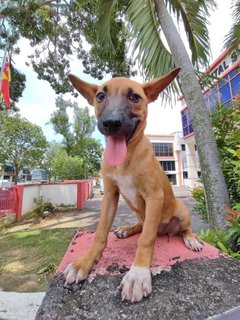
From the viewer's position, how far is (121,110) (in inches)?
58.0

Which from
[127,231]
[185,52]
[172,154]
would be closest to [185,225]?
[127,231]

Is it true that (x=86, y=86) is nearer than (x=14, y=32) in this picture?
Yes

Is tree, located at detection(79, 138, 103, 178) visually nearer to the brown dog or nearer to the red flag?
the red flag

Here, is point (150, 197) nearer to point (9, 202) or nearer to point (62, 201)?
point (9, 202)

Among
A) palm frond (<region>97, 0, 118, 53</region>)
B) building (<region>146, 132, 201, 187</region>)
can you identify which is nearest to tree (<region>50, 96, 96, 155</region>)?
building (<region>146, 132, 201, 187</region>)

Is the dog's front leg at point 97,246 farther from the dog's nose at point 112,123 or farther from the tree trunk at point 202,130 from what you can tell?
the tree trunk at point 202,130

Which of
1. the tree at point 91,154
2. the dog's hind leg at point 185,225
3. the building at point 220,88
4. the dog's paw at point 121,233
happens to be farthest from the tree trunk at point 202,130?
the tree at point 91,154

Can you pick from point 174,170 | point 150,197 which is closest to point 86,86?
point 150,197

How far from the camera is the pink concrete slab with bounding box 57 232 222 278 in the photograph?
158cm

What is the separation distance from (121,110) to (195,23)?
12.4 feet

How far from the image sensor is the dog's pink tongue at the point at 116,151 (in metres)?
1.53

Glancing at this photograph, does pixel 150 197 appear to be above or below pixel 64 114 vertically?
below

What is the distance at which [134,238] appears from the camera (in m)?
2.13

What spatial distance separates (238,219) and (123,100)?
1789 millimetres
